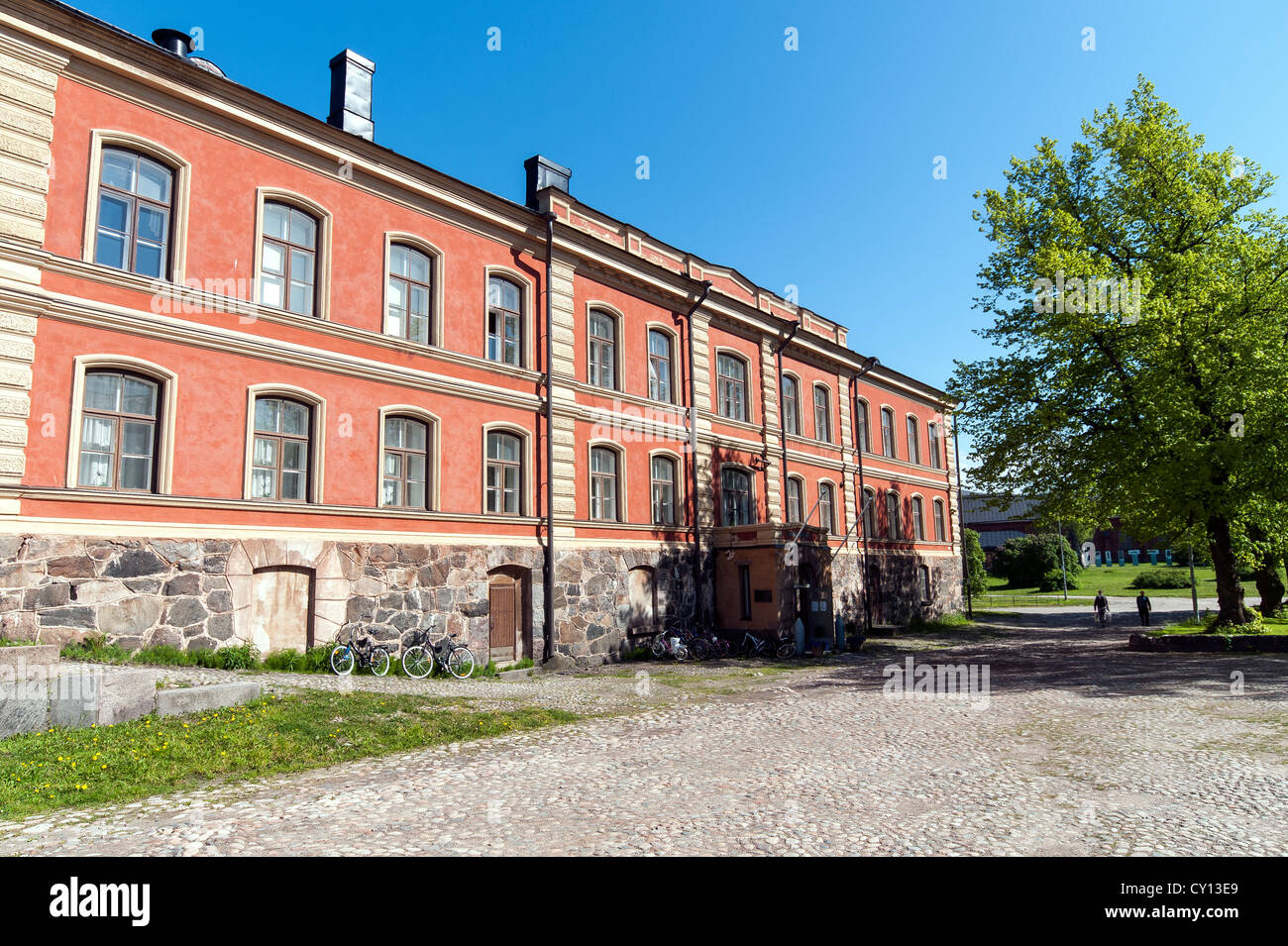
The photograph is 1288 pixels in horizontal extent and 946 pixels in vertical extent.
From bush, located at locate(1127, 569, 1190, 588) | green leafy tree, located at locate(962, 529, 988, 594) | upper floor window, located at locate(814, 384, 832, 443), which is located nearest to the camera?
upper floor window, located at locate(814, 384, 832, 443)

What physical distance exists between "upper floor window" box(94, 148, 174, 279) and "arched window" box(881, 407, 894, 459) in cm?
2756

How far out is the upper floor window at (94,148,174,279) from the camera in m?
12.5

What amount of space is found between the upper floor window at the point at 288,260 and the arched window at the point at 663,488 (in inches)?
390

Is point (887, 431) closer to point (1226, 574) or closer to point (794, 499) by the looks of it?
point (794, 499)

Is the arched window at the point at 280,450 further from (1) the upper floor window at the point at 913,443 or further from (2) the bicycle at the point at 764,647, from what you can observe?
(1) the upper floor window at the point at 913,443

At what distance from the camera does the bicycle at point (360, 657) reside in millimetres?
13742

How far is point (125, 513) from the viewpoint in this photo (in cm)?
1199

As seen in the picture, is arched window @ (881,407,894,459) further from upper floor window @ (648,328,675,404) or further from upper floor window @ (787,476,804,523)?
upper floor window @ (648,328,675,404)

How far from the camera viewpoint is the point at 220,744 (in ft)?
26.6

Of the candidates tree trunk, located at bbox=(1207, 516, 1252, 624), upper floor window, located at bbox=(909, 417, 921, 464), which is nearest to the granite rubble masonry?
tree trunk, located at bbox=(1207, 516, 1252, 624)

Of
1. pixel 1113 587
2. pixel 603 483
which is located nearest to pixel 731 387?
pixel 603 483

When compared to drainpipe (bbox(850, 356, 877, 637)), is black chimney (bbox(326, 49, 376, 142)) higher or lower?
higher

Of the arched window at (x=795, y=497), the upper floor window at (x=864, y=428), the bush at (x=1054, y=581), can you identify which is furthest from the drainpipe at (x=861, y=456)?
the bush at (x=1054, y=581)
